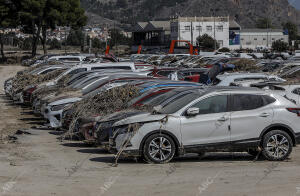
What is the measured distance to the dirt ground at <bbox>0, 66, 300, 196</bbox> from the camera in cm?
916

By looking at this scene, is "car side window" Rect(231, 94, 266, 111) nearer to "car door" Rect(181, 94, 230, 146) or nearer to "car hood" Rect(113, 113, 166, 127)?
"car door" Rect(181, 94, 230, 146)

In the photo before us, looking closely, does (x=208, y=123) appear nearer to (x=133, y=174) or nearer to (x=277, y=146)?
(x=277, y=146)

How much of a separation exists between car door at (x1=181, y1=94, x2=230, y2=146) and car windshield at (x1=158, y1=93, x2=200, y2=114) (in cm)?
22

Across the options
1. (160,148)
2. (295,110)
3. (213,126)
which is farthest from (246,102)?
(160,148)

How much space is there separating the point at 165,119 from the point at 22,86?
16622mm

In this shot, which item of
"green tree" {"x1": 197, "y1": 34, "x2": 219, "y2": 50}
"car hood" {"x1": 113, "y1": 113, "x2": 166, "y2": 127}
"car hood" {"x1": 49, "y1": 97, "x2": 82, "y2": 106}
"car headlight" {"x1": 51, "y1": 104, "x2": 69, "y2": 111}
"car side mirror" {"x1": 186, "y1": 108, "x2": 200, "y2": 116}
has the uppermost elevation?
"green tree" {"x1": 197, "y1": 34, "x2": 219, "y2": 50}

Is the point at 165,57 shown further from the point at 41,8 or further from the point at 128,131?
the point at 128,131

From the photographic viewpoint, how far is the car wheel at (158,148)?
37.1 ft

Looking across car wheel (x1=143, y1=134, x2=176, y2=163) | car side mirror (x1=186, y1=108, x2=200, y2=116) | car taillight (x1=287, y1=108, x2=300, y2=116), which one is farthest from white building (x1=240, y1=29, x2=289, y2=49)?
car wheel (x1=143, y1=134, x2=176, y2=163)

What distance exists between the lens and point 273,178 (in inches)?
399

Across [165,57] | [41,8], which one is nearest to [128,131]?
[165,57]

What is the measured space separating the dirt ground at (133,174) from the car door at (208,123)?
1.65 feet

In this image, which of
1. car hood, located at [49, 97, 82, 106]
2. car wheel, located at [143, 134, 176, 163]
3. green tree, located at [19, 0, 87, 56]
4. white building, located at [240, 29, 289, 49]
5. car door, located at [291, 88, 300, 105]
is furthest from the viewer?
white building, located at [240, 29, 289, 49]

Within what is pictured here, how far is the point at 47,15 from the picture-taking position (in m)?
80.8
